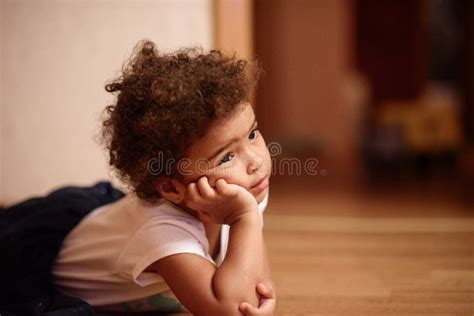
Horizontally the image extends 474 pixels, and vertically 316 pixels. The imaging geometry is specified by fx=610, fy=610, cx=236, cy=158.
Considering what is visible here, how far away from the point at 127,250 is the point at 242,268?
0.19m

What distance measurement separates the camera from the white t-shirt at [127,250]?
749 millimetres

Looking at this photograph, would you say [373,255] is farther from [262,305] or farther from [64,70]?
[64,70]

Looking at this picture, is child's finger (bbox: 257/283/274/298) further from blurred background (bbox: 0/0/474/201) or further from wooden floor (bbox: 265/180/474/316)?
blurred background (bbox: 0/0/474/201)

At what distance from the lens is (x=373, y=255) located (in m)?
1.22

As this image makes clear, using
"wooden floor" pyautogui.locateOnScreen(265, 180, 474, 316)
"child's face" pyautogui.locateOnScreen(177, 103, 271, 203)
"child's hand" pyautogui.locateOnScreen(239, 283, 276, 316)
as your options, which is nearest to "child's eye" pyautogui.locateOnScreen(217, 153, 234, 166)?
"child's face" pyautogui.locateOnScreen(177, 103, 271, 203)

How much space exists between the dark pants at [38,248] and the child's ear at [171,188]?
0.58 feet

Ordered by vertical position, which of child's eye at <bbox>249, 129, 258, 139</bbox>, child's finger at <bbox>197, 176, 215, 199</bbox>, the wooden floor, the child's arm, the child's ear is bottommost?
the wooden floor

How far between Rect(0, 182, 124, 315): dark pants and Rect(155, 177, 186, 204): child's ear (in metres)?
0.18

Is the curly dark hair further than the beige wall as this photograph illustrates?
No

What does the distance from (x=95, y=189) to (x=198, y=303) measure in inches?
19.0

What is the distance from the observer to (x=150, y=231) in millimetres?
763

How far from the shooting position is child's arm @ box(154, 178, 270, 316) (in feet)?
2.21

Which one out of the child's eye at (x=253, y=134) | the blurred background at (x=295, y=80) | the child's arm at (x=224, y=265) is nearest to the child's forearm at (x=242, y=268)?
the child's arm at (x=224, y=265)

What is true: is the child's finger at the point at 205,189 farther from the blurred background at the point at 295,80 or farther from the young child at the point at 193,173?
the blurred background at the point at 295,80
